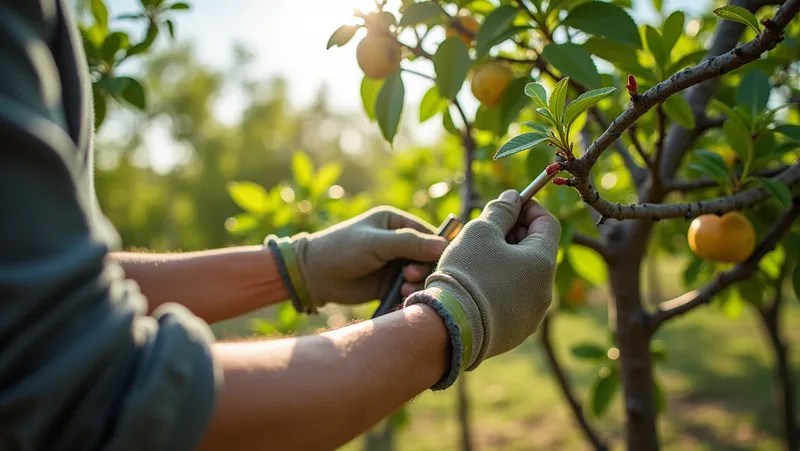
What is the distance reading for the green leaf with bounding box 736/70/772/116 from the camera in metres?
1.63

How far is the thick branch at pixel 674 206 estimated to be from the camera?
3.82ft

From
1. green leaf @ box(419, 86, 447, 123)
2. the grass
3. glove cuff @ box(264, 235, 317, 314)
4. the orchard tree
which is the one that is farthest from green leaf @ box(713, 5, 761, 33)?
the grass

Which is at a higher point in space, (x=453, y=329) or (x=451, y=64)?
(x=451, y=64)

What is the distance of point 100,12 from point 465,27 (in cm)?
121

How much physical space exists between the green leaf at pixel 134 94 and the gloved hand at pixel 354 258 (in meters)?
0.76

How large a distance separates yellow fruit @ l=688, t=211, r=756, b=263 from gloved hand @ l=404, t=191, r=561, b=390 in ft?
1.67

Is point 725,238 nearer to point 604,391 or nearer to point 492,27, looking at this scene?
→ point 492,27

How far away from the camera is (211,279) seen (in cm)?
158

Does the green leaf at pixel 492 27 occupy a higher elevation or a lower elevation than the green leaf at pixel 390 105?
A: higher

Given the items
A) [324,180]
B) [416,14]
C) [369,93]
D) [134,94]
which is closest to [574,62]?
[416,14]

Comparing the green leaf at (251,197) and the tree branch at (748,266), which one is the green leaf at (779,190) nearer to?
the tree branch at (748,266)

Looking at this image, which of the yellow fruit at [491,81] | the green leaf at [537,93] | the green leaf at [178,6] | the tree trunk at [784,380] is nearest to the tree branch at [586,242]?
the yellow fruit at [491,81]

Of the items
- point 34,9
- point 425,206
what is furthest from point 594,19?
point 425,206

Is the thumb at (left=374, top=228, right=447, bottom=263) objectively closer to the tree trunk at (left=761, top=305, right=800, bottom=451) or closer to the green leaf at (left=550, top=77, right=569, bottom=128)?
the green leaf at (left=550, top=77, right=569, bottom=128)
